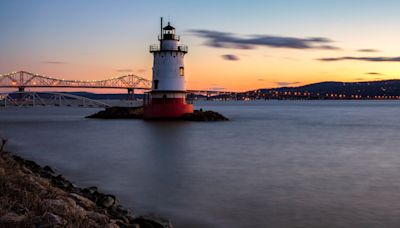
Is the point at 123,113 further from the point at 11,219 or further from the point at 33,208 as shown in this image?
the point at 11,219

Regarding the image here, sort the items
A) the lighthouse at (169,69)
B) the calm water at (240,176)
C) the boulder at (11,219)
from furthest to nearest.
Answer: the lighthouse at (169,69) → the calm water at (240,176) → the boulder at (11,219)

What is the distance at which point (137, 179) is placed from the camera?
40.1 ft

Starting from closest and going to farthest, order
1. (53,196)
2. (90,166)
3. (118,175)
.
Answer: (53,196) < (118,175) < (90,166)

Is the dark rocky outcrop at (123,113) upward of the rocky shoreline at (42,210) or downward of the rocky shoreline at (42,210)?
downward

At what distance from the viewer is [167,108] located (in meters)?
33.8

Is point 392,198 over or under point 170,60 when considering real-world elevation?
under

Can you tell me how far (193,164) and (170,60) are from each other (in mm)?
17841

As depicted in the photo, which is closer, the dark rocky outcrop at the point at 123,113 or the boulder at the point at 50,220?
the boulder at the point at 50,220

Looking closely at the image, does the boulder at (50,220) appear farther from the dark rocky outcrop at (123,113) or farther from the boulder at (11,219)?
the dark rocky outcrop at (123,113)

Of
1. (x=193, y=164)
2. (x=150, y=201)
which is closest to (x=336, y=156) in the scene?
(x=193, y=164)

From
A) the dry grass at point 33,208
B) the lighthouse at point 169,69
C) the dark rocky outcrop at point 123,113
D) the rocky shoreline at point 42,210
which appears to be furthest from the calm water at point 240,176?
the dark rocky outcrop at point 123,113

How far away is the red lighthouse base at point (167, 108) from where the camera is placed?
33.8 meters

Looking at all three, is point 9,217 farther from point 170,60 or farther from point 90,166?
point 170,60

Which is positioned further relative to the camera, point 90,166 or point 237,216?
point 90,166
